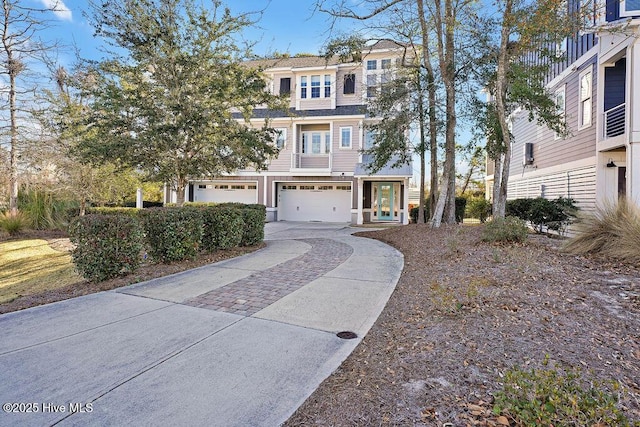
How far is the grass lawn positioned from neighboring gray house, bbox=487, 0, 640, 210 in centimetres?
1201

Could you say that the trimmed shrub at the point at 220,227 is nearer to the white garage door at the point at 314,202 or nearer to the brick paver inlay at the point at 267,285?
the brick paver inlay at the point at 267,285

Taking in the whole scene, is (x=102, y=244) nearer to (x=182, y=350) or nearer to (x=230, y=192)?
(x=182, y=350)

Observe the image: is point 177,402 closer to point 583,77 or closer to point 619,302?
point 619,302

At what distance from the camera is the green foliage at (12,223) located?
1272 cm

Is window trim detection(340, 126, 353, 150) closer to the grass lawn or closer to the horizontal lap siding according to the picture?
the horizontal lap siding

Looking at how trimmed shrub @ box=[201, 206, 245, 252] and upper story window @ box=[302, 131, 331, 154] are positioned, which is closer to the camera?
trimmed shrub @ box=[201, 206, 245, 252]

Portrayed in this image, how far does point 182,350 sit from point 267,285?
2469mm

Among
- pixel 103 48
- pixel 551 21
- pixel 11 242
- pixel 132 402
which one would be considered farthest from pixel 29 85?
pixel 551 21

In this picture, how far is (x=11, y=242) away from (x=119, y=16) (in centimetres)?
924

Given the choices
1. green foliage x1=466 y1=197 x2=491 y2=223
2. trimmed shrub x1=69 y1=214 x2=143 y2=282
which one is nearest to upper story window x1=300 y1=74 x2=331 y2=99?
green foliage x1=466 y1=197 x2=491 y2=223

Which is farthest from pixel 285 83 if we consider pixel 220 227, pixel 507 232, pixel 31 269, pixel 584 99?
pixel 507 232

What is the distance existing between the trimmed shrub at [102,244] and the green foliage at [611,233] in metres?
7.92

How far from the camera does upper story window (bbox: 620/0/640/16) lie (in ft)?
30.3

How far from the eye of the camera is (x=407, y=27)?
12305 millimetres
